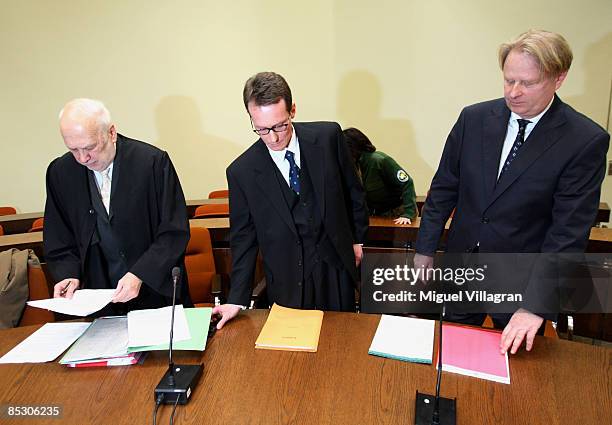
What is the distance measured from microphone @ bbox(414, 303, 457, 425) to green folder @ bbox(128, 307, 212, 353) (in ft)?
2.17

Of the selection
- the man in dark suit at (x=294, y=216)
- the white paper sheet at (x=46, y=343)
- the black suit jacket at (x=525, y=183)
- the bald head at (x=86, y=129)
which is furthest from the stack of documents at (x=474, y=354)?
the bald head at (x=86, y=129)

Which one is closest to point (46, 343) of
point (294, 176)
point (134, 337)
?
point (134, 337)

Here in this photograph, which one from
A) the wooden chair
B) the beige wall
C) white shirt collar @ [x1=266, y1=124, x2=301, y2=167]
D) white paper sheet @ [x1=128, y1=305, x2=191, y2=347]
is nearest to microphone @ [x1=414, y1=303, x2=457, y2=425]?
white paper sheet @ [x1=128, y1=305, x2=191, y2=347]

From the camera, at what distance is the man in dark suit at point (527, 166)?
1.30m

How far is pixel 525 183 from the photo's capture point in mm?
1445

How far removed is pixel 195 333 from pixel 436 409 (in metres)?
0.78

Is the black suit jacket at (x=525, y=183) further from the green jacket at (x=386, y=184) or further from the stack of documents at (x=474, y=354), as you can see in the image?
the green jacket at (x=386, y=184)

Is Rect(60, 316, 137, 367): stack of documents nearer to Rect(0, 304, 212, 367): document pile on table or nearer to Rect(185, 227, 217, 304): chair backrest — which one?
Rect(0, 304, 212, 367): document pile on table

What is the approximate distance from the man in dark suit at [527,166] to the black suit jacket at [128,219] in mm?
1188

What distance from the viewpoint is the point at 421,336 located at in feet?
4.57

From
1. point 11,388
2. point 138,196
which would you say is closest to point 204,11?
point 138,196

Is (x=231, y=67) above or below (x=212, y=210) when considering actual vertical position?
above

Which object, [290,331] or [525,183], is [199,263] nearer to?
[290,331]

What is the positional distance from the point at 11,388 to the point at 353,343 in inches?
39.7
